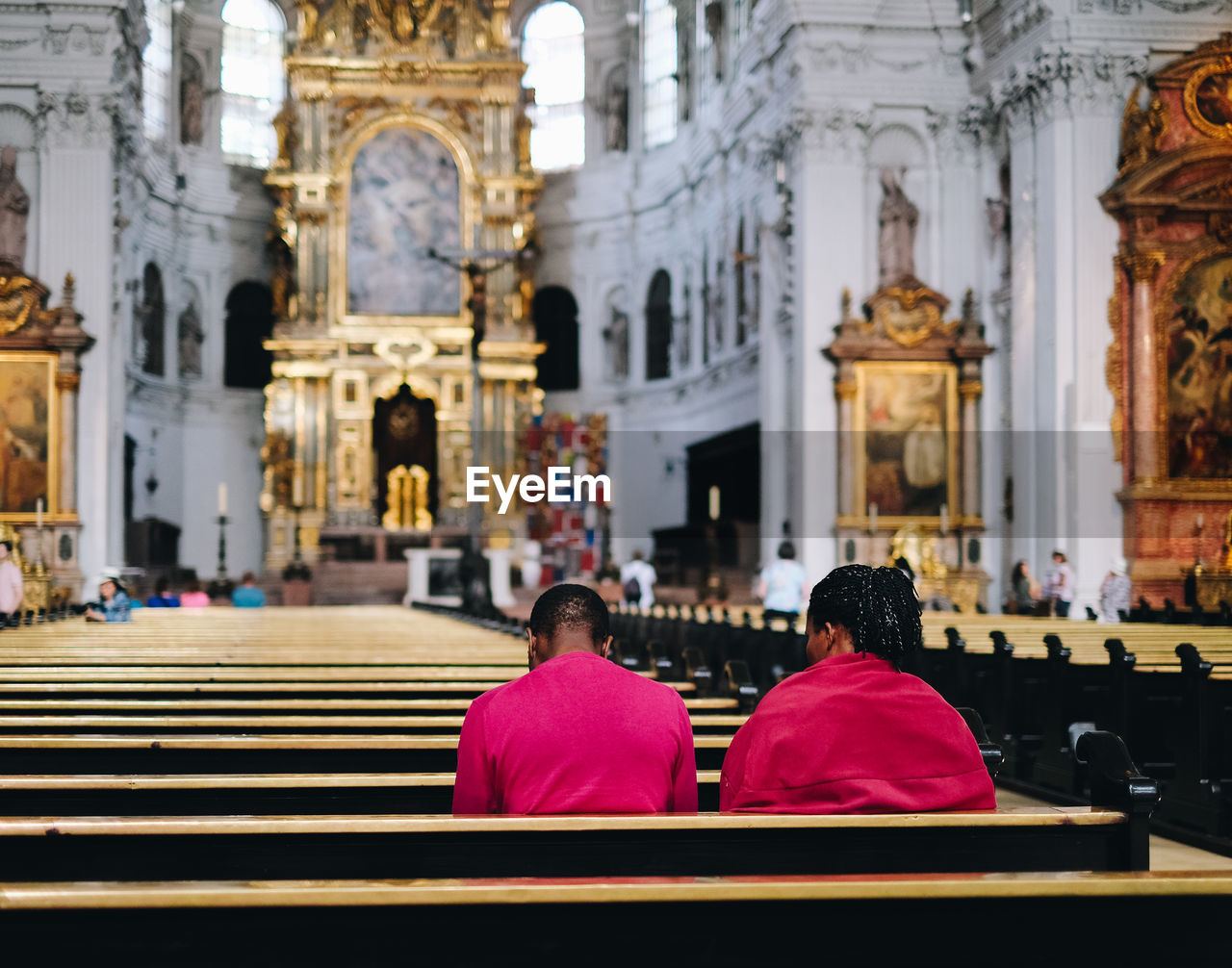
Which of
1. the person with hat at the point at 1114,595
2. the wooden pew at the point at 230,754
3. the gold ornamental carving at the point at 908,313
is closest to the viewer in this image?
the wooden pew at the point at 230,754

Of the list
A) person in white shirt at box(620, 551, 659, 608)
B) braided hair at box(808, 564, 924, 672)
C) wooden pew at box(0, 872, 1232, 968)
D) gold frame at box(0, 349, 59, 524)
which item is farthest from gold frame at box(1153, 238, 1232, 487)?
wooden pew at box(0, 872, 1232, 968)

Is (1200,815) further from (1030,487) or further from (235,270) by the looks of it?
(235,270)

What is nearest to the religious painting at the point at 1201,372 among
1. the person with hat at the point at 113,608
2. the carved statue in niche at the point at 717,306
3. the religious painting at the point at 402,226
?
the carved statue in niche at the point at 717,306

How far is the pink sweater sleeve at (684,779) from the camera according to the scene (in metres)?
3.55

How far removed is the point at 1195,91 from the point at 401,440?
20060 millimetres

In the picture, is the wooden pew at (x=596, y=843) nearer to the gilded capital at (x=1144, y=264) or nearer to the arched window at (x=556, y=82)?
the gilded capital at (x=1144, y=264)

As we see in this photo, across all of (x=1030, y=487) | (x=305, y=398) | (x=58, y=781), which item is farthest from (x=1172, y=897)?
(x=305, y=398)

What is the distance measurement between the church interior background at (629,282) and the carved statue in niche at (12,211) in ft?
0.20

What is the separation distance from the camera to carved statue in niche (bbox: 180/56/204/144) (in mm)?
36688

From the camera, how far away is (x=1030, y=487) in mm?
22266

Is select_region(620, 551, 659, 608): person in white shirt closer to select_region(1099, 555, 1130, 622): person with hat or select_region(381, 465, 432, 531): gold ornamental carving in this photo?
select_region(1099, 555, 1130, 622): person with hat

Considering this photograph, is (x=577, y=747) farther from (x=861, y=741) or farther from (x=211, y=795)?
(x=211, y=795)

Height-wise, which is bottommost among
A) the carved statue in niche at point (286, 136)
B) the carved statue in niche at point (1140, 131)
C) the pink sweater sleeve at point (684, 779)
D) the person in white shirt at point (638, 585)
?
the person in white shirt at point (638, 585)

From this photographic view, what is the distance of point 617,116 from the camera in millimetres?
37719
